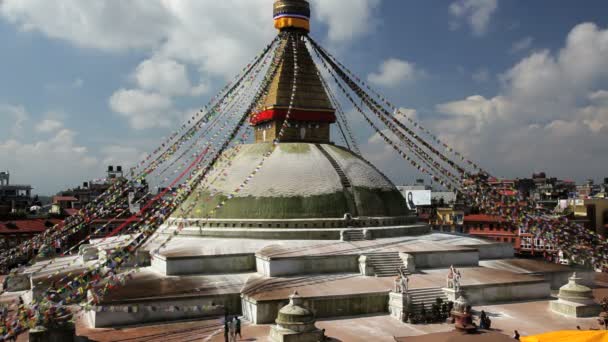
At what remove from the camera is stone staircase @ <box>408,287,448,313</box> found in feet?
49.0

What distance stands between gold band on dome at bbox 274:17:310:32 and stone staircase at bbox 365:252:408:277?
1225 centimetres

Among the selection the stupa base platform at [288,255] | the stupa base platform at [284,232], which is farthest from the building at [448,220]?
the stupa base platform at [284,232]

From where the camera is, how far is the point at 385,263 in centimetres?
1769

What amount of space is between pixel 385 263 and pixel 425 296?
2496mm

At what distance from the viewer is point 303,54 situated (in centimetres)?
2483

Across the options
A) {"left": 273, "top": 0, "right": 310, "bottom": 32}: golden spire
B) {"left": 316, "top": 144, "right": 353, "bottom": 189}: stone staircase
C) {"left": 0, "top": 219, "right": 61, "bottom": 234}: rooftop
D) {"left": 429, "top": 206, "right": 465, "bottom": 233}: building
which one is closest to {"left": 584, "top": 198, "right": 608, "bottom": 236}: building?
{"left": 429, "top": 206, "right": 465, "bottom": 233}: building

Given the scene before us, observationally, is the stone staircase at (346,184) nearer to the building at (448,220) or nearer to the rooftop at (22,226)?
A: the rooftop at (22,226)

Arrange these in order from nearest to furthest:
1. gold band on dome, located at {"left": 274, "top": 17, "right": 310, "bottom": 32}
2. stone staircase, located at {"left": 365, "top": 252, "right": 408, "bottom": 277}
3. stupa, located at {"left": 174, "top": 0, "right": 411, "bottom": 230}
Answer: stone staircase, located at {"left": 365, "top": 252, "right": 408, "bottom": 277} < stupa, located at {"left": 174, "top": 0, "right": 411, "bottom": 230} < gold band on dome, located at {"left": 274, "top": 17, "right": 310, "bottom": 32}

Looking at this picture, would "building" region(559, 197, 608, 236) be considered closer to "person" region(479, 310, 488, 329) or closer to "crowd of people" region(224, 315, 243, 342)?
"person" region(479, 310, 488, 329)

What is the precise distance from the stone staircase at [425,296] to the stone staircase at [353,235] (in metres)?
4.58

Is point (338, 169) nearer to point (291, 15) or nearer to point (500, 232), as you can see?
point (291, 15)

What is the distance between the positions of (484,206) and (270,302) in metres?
10.2

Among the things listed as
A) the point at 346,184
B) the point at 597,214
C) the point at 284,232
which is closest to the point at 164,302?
Result: the point at 284,232

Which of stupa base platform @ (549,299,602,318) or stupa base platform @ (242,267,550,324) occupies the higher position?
stupa base platform @ (242,267,550,324)
